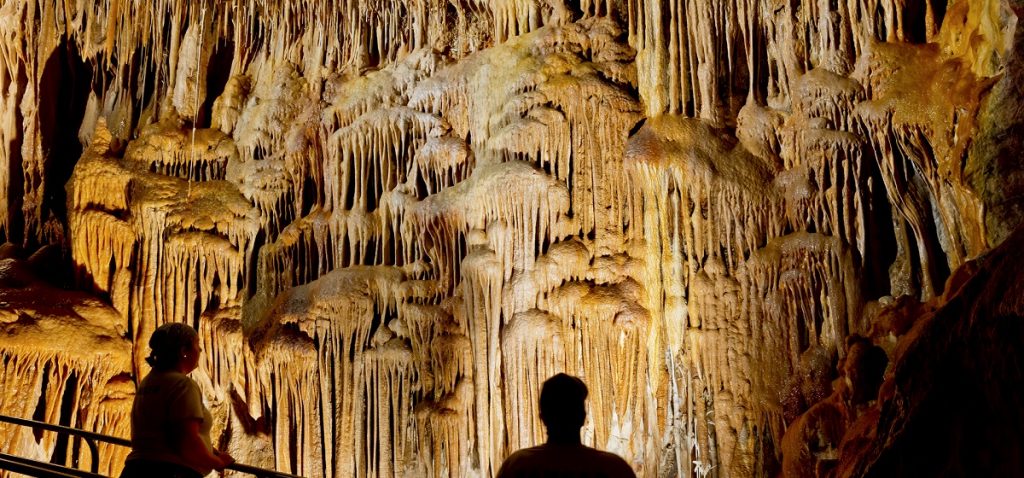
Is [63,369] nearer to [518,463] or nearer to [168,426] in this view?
[168,426]

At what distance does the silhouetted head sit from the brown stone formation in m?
2.96

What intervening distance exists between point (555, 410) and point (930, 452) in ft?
5.09

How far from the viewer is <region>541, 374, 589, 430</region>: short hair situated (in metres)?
1.89

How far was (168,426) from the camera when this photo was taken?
7.76 ft

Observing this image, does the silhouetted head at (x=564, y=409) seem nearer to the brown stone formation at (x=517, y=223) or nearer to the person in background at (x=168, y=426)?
the person in background at (x=168, y=426)

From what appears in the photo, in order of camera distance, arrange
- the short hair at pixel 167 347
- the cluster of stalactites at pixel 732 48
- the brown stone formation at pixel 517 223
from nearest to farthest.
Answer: the short hair at pixel 167 347 → the brown stone formation at pixel 517 223 → the cluster of stalactites at pixel 732 48

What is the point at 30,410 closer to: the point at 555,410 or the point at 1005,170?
the point at 555,410

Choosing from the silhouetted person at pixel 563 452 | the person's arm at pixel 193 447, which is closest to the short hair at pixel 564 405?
the silhouetted person at pixel 563 452

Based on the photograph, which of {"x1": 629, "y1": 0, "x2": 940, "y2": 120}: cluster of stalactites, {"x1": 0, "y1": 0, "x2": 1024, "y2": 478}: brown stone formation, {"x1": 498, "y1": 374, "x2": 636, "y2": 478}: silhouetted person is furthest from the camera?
{"x1": 629, "y1": 0, "x2": 940, "y2": 120}: cluster of stalactites

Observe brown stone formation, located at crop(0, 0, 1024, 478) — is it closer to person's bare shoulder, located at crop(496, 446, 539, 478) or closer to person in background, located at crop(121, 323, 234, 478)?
person's bare shoulder, located at crop(496, 446, 539, 478)

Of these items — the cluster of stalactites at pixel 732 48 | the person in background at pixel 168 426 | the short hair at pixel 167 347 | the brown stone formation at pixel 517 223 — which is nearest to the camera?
the person in background at pixel 168 426

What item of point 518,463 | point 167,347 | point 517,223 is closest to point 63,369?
point 517,223

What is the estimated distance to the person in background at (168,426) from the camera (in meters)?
2.34

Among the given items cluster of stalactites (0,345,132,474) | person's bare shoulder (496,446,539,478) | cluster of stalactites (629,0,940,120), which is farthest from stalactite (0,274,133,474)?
person's bare shoulder (496,446,539,478)
